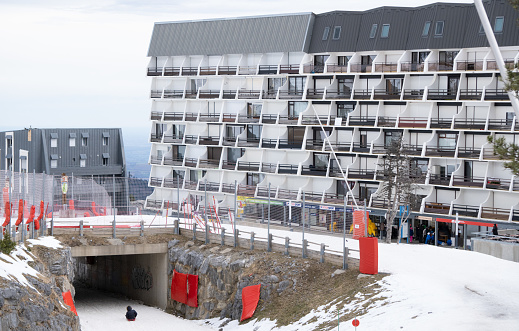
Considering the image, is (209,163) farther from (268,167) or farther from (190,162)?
(268,167)

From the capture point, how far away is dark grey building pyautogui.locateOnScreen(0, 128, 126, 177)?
110 metres

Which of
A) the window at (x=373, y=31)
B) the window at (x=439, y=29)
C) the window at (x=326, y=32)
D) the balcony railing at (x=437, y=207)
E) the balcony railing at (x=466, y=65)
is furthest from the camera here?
the window at (x=326, y=32)

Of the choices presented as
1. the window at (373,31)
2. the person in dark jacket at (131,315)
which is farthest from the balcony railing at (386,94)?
the person in dark jacket at (131,315)

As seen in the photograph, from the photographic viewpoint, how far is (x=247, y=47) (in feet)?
303

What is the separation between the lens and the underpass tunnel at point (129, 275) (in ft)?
209

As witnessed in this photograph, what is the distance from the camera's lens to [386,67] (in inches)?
3228

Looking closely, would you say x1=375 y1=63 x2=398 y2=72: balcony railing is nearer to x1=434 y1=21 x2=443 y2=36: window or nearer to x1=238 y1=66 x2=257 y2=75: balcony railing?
x1=434 y1=21 x2=443 y2=36: window

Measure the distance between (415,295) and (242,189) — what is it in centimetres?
5065

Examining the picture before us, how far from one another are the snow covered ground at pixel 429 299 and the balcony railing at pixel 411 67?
28411mm

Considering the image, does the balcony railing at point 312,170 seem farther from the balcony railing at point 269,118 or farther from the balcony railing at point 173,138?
the balcony railing at point 173,138

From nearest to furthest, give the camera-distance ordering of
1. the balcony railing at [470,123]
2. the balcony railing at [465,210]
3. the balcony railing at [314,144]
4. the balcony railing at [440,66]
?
the balcony railing at [465,210] → the balcony railing at [470,123] → the balcony railing at [440,66] → the balcony railing at [314,144]

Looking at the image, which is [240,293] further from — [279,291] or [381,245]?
[381,245]

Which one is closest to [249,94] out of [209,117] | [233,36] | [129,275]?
[209,117]

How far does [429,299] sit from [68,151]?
8071cm
